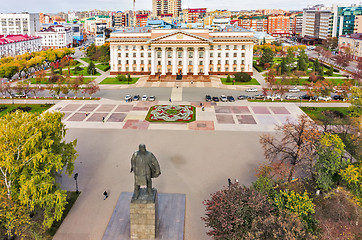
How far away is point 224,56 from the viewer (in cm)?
10431

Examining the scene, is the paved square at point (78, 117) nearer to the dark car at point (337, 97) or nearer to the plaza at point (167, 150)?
the plaza at point (167, 150)

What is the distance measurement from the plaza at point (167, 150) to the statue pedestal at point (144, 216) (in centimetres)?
373

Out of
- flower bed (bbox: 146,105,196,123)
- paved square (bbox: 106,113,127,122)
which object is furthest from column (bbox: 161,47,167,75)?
paved square (bbox: 106,113,127,122)

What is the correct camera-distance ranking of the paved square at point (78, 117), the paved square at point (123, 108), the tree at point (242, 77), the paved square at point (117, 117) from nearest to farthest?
the paved square at point (117, 117)
the paved square at point (78, 117)
the paved square at point (123, 108)
the tree at point (242, 77)

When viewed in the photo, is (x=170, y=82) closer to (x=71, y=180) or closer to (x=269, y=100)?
(x=269, y=100)

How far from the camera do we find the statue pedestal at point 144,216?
2672cm

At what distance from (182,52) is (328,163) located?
7304 centimetres

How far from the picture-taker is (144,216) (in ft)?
88.8

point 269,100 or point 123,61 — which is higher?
point 123,61

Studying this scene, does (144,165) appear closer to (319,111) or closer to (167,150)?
(167,150)

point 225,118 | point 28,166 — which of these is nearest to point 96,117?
point 225,118

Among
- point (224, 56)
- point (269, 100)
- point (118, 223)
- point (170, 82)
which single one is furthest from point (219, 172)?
point (224, 56)

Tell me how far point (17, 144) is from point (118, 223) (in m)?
11.6

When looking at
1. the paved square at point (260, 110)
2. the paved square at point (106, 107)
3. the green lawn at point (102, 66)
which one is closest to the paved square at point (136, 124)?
the paved square at point (106, 107)
